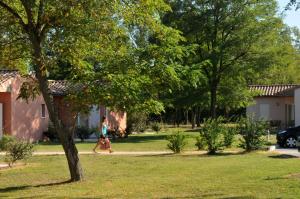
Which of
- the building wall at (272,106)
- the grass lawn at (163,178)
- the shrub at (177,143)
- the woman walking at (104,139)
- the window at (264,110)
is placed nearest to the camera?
the grass lawn at (163,178)

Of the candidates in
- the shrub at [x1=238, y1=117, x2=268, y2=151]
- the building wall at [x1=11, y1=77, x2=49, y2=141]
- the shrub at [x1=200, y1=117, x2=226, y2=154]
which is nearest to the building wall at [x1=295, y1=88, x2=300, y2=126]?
the shrub at [x1=238, y1=117, x2=268, y2=151]

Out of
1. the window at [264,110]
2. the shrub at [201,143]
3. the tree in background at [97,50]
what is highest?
the tree in background at [97,50]

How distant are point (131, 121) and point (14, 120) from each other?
11992 millimetres

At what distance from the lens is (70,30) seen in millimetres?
13453

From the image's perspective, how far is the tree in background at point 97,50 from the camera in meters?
13.5

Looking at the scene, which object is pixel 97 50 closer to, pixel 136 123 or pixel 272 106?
pixel 136 123

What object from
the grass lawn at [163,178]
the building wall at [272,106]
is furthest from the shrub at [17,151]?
the building wall at [272,106]

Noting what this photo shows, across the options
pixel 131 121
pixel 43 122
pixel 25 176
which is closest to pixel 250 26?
pixel 131 121

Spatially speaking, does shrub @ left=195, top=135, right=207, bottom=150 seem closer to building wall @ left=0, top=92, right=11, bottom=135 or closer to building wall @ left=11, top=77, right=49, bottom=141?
building wall @ left=11, top=77, right=49, bottom=141

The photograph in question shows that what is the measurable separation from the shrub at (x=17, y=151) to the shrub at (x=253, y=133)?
9478 millimetres

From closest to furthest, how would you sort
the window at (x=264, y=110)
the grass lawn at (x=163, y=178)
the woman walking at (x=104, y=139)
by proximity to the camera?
1. the grass lawn at (x=163, y=178)
2. the woman walking at (x=104, y=139)
3. the window at (x=264, y=110)

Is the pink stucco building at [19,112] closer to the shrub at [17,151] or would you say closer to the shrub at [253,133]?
the shrub at [253,133]

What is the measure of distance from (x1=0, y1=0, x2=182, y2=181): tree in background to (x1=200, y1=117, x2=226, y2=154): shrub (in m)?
9.67

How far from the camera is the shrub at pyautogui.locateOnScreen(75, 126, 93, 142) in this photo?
36.6m
